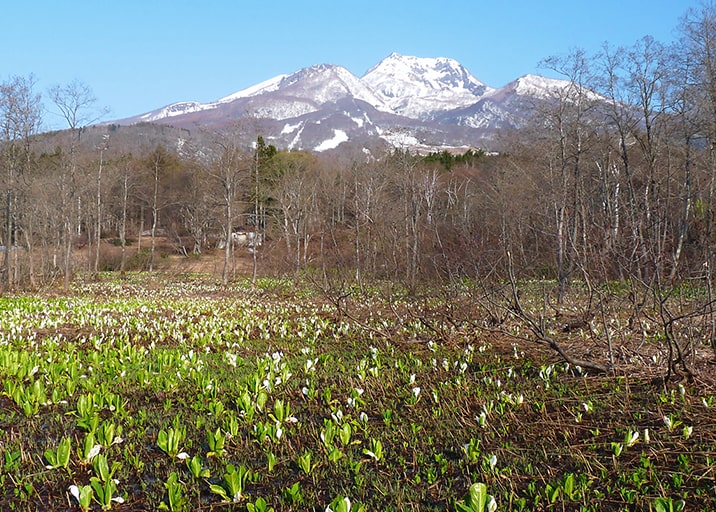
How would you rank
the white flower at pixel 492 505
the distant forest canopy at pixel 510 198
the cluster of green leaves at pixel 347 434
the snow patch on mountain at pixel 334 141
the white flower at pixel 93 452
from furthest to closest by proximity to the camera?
1. the snow patch on mountain at pixel 334 141
2. the distant forest canopy at pixel 510 198
3. the white flower at pixel 93 452
4. the cluster of green leaves at pixel 347 434
5. the white flower at pixel 492 505

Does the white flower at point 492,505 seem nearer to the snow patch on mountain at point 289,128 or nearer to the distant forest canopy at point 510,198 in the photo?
the distant forest canopy at point 510,198

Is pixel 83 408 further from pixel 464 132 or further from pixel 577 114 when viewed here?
pixel 464 132

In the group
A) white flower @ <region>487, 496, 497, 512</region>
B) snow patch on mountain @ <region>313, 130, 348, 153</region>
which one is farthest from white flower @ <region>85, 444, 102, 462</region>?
snow patch on mountain @ <region>313, 130, 348, 153</region>

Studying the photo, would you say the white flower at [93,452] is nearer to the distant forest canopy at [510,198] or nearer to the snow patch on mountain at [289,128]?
the distant forest canopy at [510,198]

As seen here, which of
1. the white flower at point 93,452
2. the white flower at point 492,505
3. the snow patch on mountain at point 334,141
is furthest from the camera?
the snow patch on mountain at point 334,141

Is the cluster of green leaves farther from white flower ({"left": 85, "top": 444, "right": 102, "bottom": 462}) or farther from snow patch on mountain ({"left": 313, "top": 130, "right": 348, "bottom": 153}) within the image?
snow patch on mountain ({"left": 313, "top": 130, "right": 348, "bottom": 153})

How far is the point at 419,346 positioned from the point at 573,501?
489 centimetres

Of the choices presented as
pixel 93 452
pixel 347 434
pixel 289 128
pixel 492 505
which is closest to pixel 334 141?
pixel 289 128

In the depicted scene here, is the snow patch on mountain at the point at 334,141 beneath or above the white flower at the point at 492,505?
above

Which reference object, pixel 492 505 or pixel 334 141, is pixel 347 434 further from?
pixel 334 141

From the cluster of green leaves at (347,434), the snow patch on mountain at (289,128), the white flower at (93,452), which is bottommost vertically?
the cluster of green leaves at (347,434)

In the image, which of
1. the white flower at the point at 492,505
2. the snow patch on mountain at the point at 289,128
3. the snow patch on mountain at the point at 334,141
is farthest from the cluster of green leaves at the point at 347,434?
the snow patch on mountain at the point at 289,128

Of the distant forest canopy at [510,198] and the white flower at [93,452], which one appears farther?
the distant forest canopy at [510,198]

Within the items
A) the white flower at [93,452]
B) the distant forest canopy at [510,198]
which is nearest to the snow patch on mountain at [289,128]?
the distant forest canopy at [510,198]
